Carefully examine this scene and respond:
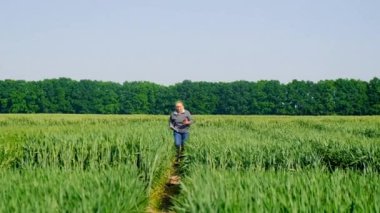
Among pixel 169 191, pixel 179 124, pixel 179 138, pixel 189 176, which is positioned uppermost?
pixel 179 124

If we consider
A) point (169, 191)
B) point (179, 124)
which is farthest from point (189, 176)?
point (179, 124)

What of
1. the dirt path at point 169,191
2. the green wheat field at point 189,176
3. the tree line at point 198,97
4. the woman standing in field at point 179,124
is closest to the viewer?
the green wheat field at point 189,176

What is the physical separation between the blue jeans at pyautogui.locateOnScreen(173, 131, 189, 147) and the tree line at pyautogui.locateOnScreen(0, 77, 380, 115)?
82963 mm

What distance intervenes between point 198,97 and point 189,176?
93.9 meters

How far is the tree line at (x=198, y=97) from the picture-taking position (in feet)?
314

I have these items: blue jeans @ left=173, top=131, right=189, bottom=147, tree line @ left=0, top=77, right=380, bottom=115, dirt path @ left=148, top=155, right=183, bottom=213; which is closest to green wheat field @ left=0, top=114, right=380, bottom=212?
dirt path @ left=148, top=155, right=183, bottom=213

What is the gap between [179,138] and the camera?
613 inches

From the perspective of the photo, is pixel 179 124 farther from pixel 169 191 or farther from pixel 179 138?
pixel 169 191

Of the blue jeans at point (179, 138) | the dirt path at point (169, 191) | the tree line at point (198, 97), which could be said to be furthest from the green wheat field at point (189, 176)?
the tree line at point (198, 97)

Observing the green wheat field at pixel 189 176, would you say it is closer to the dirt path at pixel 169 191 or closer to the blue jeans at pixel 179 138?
the dirt path at pixel 169 191

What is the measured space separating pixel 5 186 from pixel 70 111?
314 feet

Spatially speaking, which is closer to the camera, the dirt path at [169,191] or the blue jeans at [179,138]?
the dirt path at [169,191]

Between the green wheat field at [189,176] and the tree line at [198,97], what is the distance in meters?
86.3

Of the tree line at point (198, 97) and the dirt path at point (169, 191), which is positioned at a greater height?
the tree line at point (198, 97)
